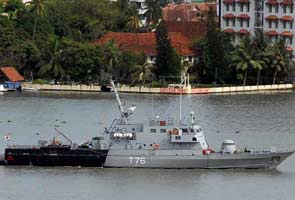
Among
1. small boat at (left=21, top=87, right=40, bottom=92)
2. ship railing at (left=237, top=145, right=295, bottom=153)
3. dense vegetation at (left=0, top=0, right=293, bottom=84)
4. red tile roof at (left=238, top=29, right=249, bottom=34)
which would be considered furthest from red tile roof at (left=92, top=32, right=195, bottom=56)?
ship railing at (left=237, top=145, right=295, bottom=153)

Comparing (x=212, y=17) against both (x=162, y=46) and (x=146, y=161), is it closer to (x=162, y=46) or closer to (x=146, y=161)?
(x=162, y=46)

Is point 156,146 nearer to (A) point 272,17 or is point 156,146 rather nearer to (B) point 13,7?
(A) point 272,17

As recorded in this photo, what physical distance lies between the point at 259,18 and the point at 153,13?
35.3 feet

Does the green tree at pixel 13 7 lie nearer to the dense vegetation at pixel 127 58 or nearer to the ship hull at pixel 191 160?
the dense vegetation at pixel 127 58

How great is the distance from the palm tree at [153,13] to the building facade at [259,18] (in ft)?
21.5

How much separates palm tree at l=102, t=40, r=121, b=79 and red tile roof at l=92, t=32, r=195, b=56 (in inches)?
127

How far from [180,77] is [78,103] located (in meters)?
15.4

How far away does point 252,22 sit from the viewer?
101 metres

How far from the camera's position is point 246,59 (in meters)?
93.0

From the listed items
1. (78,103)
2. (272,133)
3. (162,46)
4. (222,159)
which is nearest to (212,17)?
(162,46)

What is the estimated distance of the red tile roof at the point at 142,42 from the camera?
96.5 m

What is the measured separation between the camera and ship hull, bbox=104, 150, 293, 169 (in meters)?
51.1

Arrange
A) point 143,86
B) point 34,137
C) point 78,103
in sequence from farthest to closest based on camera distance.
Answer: point 143,86
point 78,103
point 34,137

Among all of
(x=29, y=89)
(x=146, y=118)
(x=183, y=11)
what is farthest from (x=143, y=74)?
(x=183, y=11)
